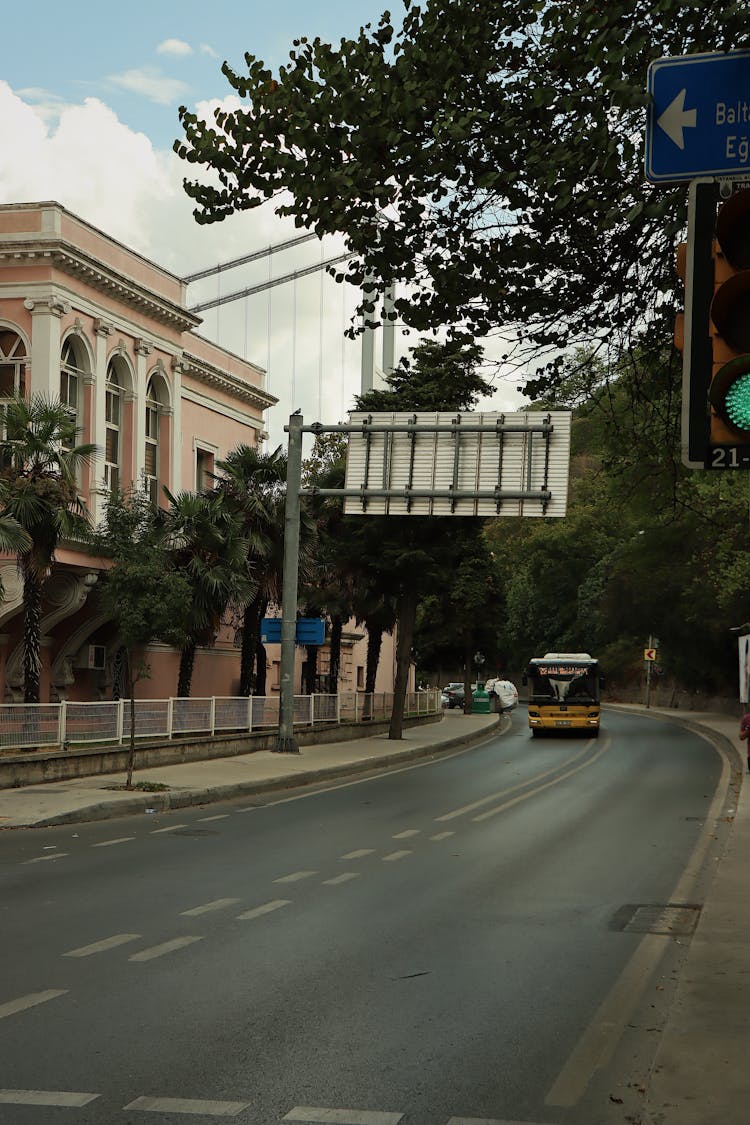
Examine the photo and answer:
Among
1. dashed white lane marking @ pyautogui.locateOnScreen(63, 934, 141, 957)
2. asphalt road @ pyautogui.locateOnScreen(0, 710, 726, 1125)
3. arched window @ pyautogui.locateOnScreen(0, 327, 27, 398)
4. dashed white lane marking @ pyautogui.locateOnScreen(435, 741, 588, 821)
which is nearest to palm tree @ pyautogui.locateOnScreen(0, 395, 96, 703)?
arched window @ pyautogui.locateOnScreen(0, 327, 27, 398)

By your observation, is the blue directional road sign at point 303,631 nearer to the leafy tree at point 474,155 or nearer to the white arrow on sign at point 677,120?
the leafy tree at point 474,155

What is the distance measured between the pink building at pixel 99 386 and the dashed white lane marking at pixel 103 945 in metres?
19.5

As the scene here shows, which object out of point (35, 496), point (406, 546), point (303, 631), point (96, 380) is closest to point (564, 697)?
point (406, 546)

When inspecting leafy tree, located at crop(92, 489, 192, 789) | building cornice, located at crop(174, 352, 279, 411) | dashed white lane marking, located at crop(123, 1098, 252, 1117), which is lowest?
dashed white lane marking, located at crop(123, 1098, 252, 1117)

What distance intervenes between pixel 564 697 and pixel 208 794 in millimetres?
25774

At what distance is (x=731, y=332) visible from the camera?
16.4 ft

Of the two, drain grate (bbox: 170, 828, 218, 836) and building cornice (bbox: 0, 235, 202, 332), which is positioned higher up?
building cornice (bbox: 0, 235, 202, 332)

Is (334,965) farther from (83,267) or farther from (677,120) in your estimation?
(83,267)

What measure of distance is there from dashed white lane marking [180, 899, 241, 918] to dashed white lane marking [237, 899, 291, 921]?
29 cm

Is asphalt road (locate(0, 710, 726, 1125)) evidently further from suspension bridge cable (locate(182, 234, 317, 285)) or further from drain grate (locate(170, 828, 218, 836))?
suspension bridge cable (locate(182, 234, 317, 285))

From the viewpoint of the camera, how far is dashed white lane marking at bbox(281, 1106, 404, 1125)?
5.66m

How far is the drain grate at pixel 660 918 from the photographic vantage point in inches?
425

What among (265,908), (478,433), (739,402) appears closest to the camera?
(739,402)

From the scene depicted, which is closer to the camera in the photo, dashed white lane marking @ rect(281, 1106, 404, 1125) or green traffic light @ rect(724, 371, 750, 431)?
green traffic light @ rect(724, 371, 750, 431)
